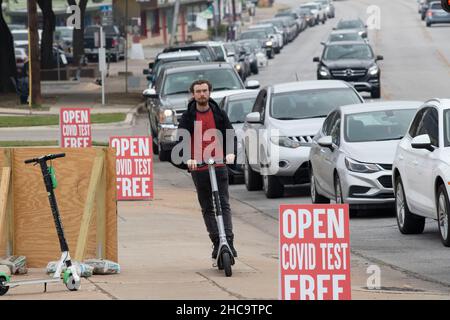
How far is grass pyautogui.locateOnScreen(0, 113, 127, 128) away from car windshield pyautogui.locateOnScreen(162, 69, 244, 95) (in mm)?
8782

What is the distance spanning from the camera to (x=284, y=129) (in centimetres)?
2206

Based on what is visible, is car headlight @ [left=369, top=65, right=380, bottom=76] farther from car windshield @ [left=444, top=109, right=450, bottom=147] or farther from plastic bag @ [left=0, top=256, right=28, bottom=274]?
plastic bag @ [left=0, top=256, right=28, bottom=274]

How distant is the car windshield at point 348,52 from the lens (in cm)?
4469

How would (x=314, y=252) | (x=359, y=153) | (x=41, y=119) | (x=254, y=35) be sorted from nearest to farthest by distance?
1. (x=314, y=252)
2. (x=359, y=153)
3. (x=41, y=119)
4. (x=254, y=35)

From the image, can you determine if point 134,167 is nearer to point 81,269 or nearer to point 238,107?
point 238,107

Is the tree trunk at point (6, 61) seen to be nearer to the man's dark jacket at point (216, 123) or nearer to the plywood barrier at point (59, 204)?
the plywood barrier at point (59, 204)

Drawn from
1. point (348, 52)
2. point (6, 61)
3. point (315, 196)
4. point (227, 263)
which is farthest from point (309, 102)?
point (6, 61)

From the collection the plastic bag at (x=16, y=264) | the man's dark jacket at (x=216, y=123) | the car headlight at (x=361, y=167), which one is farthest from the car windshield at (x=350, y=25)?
the plastic bag at (x=16, y=264)

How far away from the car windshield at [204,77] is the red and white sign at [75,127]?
660 centimetres

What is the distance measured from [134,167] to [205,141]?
740cm

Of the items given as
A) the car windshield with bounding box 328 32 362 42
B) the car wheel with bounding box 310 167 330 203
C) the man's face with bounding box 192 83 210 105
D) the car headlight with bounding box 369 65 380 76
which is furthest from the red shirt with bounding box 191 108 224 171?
the car windshield with bounding box 328 32 362 42

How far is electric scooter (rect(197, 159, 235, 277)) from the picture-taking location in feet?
41.7
